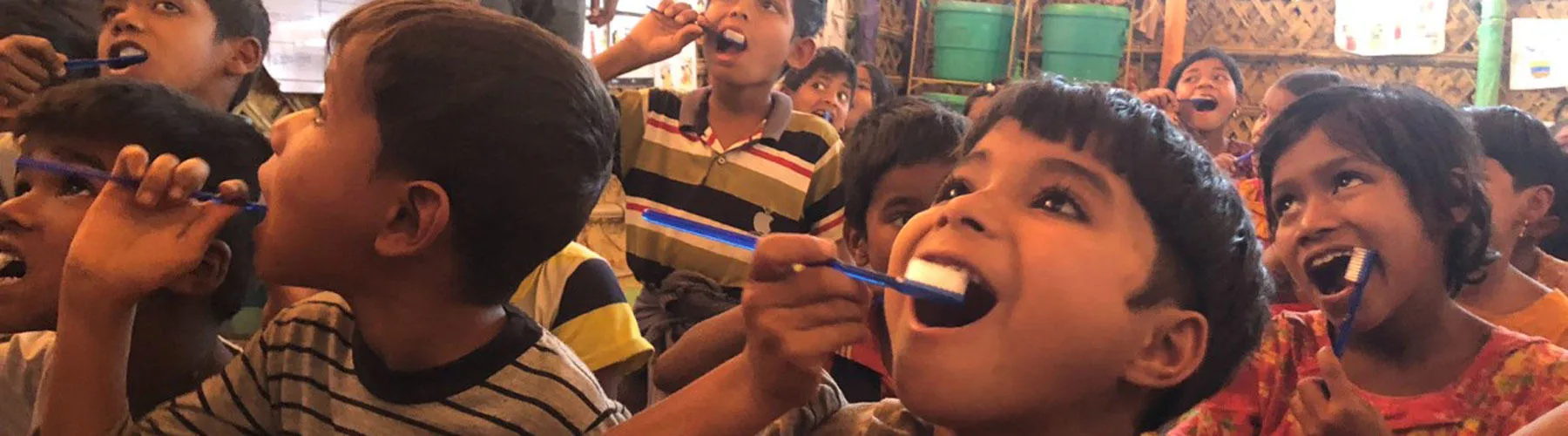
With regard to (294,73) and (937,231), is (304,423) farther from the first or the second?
(294,73)

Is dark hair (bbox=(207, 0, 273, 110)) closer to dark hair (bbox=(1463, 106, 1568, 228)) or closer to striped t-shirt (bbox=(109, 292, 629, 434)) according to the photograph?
striped t-shirt (bbox=(109, 292, 629, 434))

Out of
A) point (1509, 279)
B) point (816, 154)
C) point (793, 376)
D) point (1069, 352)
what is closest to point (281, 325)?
point (793, 376)

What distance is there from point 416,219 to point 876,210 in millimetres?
658

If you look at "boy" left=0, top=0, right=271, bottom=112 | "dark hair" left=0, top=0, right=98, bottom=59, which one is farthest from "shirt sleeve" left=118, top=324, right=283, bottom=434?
"dark hair" left=0, top=0, right=98, bottom=59

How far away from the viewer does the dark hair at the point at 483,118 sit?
876 millimetres

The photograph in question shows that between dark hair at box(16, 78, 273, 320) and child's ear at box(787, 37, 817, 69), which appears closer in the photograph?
dark hair at box(16, 78, 273, 320)

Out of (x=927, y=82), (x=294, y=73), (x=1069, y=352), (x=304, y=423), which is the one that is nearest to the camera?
(x=1069, y=352)

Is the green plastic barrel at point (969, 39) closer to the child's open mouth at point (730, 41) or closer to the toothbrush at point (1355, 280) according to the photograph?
the child's open mouth at point (730, 41)

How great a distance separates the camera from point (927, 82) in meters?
5.84

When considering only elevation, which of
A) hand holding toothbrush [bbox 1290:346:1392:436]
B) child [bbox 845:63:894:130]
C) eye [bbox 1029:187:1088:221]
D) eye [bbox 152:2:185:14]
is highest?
eye [bbox 152:2:185:14]

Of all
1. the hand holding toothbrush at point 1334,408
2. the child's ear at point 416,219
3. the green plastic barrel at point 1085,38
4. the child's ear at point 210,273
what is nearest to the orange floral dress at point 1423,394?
the hand holding toothbrush at point 1334,408

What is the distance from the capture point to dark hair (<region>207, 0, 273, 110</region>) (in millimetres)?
1853

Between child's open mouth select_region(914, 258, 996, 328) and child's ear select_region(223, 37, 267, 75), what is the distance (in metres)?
1.46

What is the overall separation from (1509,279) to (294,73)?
2.34 m
